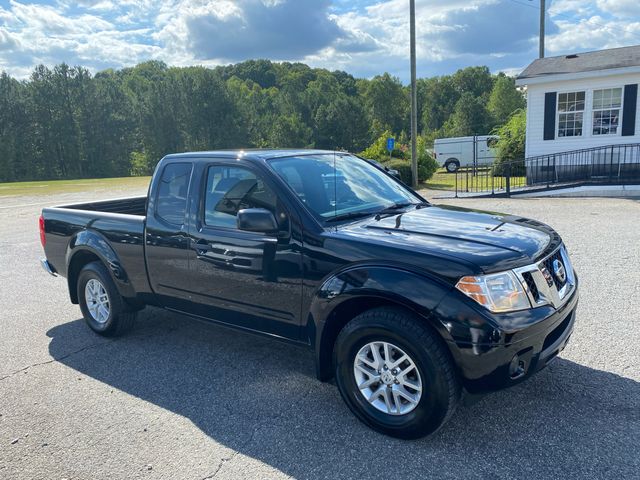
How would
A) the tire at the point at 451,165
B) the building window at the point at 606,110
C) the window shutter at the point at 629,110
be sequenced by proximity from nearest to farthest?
the window shutter at the point at 629,110
the building window at the point at 606,110
the tire at the point at 451,165

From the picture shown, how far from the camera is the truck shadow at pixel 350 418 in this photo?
2938 mm

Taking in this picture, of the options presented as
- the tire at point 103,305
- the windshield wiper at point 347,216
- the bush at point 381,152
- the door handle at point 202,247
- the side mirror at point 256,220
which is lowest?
the tire at point 103,305

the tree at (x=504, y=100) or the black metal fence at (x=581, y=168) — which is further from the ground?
the tree at (x=504, y=100)

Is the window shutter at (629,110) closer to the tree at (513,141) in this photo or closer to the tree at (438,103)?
the tree at (513,141)

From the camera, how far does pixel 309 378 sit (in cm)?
412

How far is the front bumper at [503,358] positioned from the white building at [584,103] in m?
16.0

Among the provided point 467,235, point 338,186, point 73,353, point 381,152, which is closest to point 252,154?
point 338,186

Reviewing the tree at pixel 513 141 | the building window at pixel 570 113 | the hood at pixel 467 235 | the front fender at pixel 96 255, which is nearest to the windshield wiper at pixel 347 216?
the hood at pixel 467 235

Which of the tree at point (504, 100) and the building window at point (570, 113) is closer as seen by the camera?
the building window at point (570, 113)

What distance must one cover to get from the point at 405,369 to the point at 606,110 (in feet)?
55.4

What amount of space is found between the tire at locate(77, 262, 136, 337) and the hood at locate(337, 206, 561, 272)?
2721mm

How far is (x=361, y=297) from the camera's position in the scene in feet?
10.7

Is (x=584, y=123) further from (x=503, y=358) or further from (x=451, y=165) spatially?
(x=503, y=358)

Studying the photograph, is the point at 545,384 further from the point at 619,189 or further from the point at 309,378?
the point at 619,189
